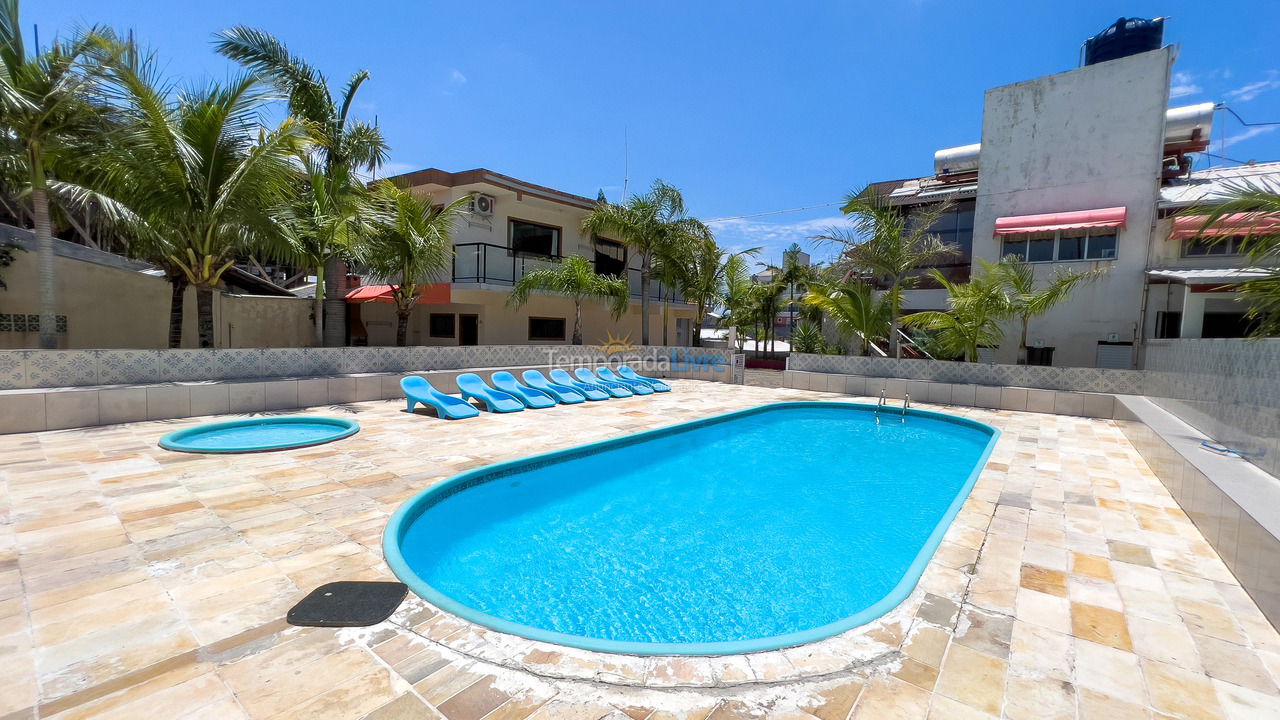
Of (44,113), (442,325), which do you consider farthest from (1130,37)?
(44,113)

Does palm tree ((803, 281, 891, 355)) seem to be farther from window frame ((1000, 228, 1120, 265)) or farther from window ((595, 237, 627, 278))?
window ((595, 237, 627, 278))

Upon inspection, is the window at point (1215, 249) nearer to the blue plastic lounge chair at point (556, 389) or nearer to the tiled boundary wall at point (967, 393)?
the tiled boundary wall at point (967, 393)

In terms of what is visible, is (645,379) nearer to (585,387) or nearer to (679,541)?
(585,387)

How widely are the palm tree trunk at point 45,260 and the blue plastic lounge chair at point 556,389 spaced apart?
903 cm

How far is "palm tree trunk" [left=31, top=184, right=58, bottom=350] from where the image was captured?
9195 millimetres

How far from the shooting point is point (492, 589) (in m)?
4.70

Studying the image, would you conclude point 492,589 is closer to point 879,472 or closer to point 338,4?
point 879,472

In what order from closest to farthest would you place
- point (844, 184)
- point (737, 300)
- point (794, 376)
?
point (844, 184) < point (794, 376) < point (737, 300)

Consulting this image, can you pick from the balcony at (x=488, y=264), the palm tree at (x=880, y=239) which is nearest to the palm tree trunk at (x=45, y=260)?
the balcony at (x=488, y=264)

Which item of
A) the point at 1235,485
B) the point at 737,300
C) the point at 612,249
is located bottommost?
the point at 1235,485

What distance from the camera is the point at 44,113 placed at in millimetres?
8812

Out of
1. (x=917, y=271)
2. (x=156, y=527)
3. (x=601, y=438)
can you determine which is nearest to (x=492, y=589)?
(x=156, y=527)

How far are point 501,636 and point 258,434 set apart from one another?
838 centimetres

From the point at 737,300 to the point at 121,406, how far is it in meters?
19.7
